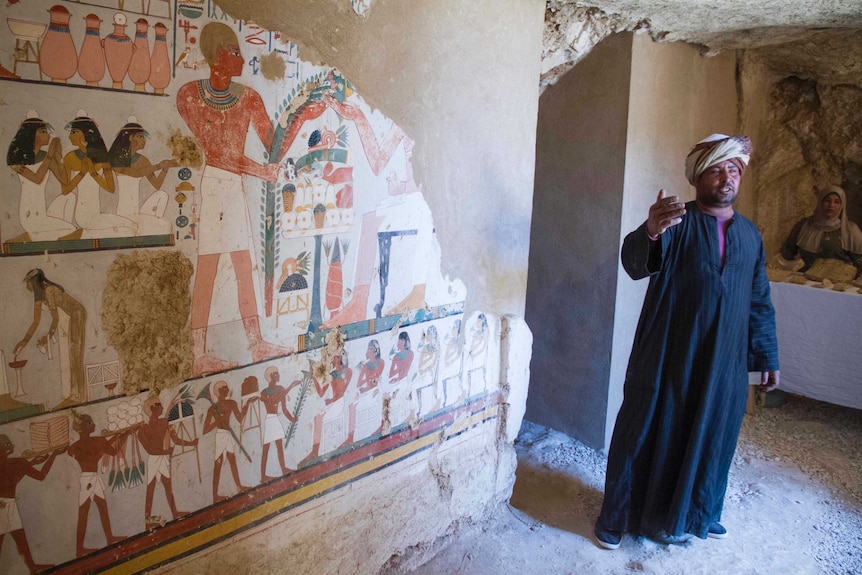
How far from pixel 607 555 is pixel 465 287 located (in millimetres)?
1375

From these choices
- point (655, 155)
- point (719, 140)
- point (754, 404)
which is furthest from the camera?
point (754, 404)

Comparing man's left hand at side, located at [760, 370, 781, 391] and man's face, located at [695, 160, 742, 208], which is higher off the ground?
man's face, located at [695, 160, 742, 208]

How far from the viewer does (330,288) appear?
2098 millimetres

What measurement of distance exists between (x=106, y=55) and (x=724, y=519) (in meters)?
3.27

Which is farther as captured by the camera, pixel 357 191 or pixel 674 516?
pixel 674 516

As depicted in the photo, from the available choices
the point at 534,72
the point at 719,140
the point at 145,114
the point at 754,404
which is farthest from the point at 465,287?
the point at 754,404

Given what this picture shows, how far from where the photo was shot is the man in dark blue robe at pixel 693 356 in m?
2.62

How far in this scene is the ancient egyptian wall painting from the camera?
4.72ft

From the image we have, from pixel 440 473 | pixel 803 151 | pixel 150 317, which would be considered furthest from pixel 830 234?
pixel 150 317

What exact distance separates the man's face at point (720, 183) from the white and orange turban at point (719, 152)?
2cm

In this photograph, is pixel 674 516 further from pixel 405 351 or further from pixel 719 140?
pixel 719 140

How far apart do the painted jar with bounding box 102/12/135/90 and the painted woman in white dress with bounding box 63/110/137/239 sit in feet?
0.41

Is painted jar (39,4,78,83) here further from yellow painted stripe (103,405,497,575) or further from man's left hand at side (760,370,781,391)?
man's left hand at side (760,370,781,391)

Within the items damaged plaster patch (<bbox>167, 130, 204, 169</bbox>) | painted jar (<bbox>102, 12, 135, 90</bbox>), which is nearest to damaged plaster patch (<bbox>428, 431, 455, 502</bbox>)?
damaged plaster patch (<bbox>167, 130, 204, 169</bbox>)
